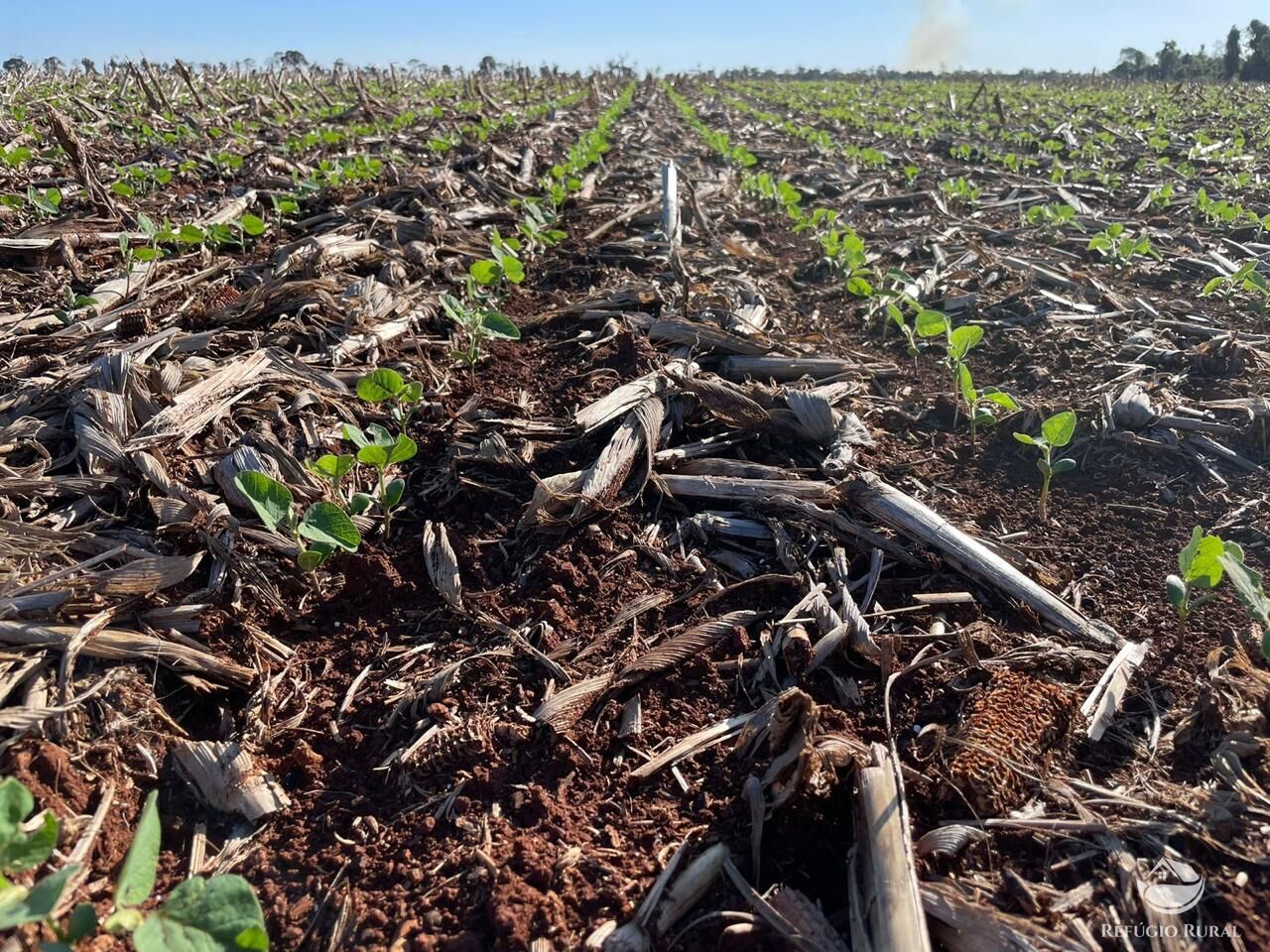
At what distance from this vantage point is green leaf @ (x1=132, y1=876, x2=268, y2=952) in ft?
3.53

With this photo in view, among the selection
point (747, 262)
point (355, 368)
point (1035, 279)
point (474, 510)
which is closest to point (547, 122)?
point (747, 262)

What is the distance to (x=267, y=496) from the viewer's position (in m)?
2.09

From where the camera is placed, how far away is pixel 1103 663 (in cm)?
191

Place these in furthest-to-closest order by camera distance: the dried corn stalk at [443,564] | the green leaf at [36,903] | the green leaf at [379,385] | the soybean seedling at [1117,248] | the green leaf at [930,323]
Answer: the soybean seedling at [1117,248] → the green leaf at [930,323] → the green leaf at [379,385] → the dried corn stalk at [443,564] → the green leaf at [36,903]

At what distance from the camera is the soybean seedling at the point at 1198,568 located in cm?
179

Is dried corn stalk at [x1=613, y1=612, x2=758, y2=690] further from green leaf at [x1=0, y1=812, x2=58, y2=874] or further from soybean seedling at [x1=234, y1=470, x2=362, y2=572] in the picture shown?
green leaf at [x1=0, y1=812, x2=58, y2=874]

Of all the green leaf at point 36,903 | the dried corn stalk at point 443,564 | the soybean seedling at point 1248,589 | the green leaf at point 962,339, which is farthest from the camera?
the green leaf at point 962,339

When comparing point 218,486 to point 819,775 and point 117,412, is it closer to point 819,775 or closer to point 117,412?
point 117,412

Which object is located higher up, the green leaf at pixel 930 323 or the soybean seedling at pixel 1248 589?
the green leaf at pixel 930 323

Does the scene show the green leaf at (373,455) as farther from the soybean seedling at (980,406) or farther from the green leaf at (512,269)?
the soybean seedling at (980,406)

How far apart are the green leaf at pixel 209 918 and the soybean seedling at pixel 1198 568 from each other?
6.58ft

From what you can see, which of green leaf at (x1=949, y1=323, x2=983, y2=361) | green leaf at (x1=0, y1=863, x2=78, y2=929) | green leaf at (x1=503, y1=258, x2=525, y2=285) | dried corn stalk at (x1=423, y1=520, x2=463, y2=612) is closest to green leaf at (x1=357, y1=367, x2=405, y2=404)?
dried corn stalk at (x1=423, y1=520, x2=463, y2=612)

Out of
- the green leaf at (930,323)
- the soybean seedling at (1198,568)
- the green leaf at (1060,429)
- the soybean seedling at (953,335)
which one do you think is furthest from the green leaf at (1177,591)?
the green leaf at (930,323)

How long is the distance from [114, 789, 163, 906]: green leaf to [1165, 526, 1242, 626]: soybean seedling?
2.11 m
